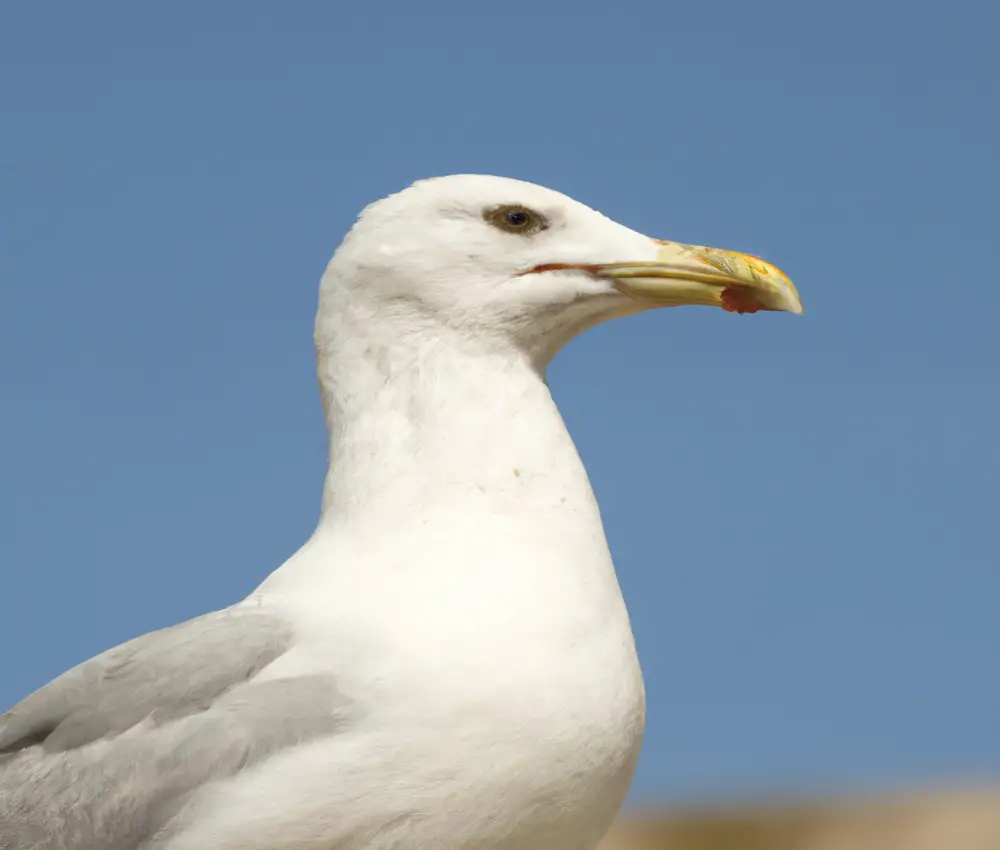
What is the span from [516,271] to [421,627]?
1.17 meters

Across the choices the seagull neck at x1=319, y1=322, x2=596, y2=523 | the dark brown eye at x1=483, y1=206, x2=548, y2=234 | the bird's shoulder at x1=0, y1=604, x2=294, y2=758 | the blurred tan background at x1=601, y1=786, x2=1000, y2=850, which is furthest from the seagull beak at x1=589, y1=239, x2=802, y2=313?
the blurred tan background at x1=601, y1=786, x2=1000, y2=850

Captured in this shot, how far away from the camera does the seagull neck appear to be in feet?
14.0

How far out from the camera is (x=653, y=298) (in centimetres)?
454

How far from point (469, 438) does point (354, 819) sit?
112 cm

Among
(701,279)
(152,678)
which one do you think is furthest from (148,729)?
(701,279)

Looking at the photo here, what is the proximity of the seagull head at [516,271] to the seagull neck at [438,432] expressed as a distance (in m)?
0.09

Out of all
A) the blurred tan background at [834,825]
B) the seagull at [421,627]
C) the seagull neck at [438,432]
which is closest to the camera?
the seagull at [421,627]

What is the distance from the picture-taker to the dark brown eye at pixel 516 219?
15.0 ft

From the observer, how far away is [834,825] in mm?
7520

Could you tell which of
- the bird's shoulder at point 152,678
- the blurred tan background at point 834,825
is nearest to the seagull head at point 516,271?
the bird's shoulder at point 152,678

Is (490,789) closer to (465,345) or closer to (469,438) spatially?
(469,438)

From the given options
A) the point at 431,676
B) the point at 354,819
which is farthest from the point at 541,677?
the point at 354,819

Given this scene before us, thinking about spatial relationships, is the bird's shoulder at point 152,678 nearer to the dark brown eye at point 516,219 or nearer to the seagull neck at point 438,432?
the seagull neck at point 438,432

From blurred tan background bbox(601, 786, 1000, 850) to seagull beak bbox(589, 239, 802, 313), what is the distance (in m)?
3.51
